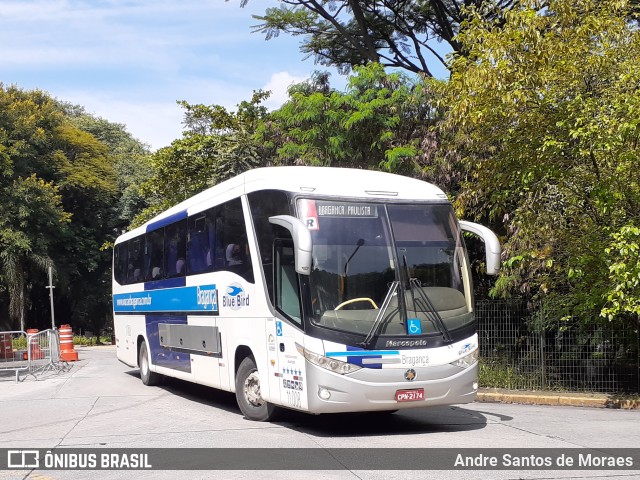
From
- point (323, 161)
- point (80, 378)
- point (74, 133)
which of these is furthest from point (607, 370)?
point (74, 133)

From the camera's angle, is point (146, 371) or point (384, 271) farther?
point (146, 371)

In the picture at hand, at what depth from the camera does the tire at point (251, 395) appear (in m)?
11.0

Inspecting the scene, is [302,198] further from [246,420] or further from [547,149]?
[547,149]

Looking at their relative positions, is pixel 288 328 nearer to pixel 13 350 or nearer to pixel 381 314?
pixel 381 314

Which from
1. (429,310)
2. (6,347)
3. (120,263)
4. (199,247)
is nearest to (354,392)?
(429,310)

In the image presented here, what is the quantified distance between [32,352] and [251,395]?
12.5 meters

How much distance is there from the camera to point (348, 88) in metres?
20.5

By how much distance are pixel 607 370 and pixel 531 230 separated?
3.10 m

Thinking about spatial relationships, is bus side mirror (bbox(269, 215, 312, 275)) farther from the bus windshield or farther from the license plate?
the license plate

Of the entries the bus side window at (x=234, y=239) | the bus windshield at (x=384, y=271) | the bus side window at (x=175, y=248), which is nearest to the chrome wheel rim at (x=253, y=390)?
the bus side window at (x=234, y=239)

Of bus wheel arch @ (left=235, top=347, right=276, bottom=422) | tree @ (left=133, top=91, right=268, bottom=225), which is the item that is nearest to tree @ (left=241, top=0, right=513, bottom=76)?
tree @ (left=133, top=91, right=268, bottom=225)

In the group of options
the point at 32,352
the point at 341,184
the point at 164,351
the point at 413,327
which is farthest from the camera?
the point at 32,352

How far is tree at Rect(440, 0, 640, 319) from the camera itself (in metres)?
12.5

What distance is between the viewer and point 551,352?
15086 millimetres
